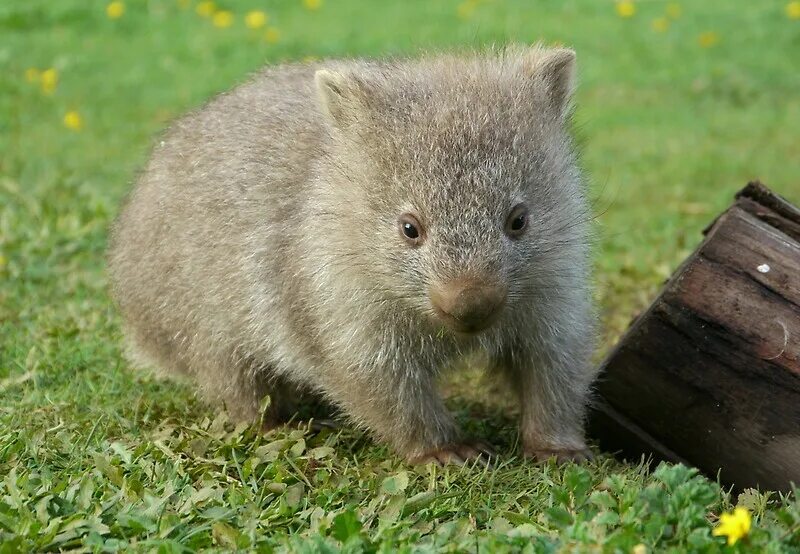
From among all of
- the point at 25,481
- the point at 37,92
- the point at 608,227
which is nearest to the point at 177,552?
the point at 25,481

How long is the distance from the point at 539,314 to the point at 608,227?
3.60 metres

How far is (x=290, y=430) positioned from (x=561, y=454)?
1.25 meters

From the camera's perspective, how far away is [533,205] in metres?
4.37

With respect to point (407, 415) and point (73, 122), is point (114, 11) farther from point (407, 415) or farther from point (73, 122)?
point (407, 415)

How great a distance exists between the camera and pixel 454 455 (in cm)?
480

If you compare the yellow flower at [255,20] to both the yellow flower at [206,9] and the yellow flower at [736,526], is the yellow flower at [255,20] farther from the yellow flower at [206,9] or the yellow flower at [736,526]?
the yellow flower at [736,526]

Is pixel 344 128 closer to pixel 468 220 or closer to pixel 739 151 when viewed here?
pixel 468 220

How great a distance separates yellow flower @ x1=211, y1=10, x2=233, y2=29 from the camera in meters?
13.5

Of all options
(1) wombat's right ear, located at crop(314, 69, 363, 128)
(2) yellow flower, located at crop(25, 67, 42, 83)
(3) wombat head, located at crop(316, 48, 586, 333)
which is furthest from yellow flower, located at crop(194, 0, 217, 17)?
(1) wombat's right ear, located at crop(314, 69, 363, 128)

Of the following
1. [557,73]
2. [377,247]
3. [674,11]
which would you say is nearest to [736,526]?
[377,247]

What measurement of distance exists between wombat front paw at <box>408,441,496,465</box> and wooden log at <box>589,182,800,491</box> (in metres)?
0.77

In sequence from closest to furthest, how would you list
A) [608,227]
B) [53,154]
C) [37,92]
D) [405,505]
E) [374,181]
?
[405,505] < [374,181] < [608,227] < [53,154] < [37,92]

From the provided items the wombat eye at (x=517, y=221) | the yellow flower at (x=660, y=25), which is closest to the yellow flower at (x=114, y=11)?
the yellow flower at (x=660, y=25)

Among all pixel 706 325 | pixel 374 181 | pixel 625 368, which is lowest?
pixel 625 368
